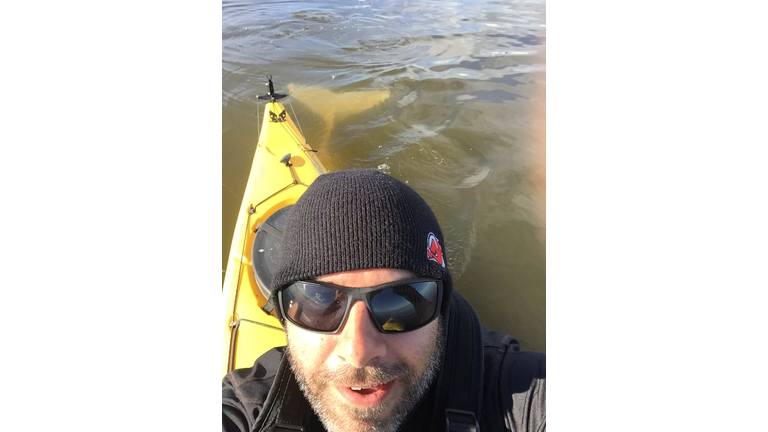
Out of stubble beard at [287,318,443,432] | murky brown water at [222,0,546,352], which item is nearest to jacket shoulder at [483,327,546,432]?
stubble beard at [287,318,443,432]

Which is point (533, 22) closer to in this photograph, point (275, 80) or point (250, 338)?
point (275, 80)

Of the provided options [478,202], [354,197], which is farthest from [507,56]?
[354,197]

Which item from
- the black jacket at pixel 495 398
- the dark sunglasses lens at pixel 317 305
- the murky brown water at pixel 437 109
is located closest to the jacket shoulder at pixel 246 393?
the black jacket at pixel 495 398

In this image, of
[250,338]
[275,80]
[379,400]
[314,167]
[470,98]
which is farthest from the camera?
[275,80]

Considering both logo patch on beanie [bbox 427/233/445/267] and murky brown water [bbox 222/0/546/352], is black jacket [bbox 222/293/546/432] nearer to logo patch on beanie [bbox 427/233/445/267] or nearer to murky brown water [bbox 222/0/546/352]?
logo patch on beanie [bbox 427/233/445/267]

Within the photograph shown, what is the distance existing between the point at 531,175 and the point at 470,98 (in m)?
A: 1.21

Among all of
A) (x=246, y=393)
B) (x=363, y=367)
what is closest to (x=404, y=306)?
(x=363, y=367)

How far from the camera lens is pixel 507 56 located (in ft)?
14.5

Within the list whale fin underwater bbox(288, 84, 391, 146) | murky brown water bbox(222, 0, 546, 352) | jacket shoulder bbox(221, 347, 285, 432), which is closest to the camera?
jacket shoulder bbox(221, 347, 285, 432)

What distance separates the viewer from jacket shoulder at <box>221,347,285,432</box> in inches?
48.3

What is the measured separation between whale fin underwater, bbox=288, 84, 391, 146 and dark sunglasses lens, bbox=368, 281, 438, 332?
3380mm

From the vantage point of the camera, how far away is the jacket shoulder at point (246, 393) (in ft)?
4.03

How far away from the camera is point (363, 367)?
38.0 inches

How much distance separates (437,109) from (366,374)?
11.8 ft
